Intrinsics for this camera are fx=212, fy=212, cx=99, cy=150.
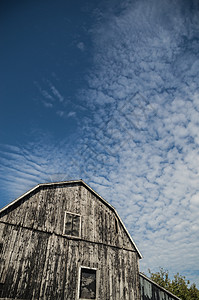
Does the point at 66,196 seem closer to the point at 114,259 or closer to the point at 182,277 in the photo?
the point at 114,259

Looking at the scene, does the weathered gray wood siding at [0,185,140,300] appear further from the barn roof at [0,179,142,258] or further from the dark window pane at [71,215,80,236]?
the dark window pane at [71,215,80,236]

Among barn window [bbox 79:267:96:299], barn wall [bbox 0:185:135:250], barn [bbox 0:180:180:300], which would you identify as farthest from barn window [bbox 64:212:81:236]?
barn window [bbox 79:267:96:299]

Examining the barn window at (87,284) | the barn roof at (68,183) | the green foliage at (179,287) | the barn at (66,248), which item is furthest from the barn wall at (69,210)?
the green foliage at (179,287)

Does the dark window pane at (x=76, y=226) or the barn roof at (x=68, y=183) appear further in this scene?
the dark window pane at (x=76, y=226)

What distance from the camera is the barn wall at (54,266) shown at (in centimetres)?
934

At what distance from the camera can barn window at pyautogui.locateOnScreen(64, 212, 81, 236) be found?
1189 centimetres

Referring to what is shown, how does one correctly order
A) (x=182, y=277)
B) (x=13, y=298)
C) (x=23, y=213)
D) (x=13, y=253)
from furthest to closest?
1. (x=182, y=277)
2. (x=23, y=213)
3. (x=13, y=253)
4. (x=13, y=298)

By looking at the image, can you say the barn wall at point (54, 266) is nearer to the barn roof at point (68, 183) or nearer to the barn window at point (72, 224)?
the barn window at point (72, 224)

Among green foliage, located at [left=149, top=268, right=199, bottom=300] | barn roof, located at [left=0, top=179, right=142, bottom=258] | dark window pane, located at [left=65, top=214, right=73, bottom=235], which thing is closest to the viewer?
barn roof, located at [left=0, top=179, right=142, bottom=258]

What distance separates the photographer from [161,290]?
43.3ft

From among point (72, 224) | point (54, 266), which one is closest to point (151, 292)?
point (72, 224)

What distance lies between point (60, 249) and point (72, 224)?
1.55m

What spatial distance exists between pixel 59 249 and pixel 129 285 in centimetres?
495

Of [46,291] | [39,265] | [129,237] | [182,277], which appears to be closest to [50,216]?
[39,265]
